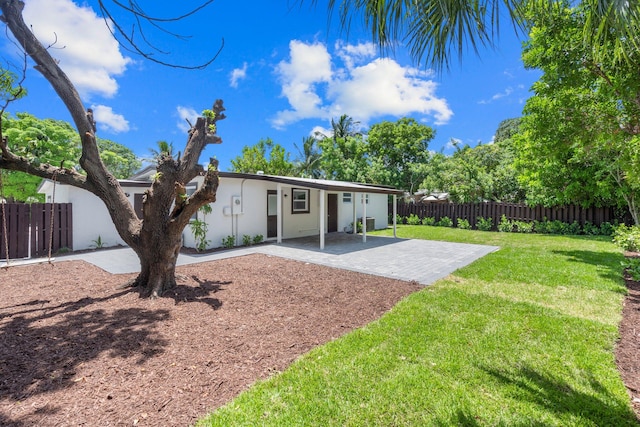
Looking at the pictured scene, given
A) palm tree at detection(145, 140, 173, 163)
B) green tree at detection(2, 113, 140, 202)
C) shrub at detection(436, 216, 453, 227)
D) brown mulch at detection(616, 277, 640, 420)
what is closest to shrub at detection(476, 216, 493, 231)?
shrub at detection(436, 216, 453, 227)

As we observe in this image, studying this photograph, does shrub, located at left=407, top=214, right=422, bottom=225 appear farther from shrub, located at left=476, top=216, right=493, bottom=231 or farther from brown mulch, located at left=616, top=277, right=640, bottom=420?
brown mulch, located at left=616, top=277, right=640, bottom=420

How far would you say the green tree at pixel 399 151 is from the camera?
77.3ft

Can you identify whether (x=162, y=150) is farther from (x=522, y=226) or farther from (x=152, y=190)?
(x=522, y=226)

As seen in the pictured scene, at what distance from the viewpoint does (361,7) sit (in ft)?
7.31

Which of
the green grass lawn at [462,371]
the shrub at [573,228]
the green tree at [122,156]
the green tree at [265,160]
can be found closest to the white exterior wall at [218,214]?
the green grass lawn at [462,371]

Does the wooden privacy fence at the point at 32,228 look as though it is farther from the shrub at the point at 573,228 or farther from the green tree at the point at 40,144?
the shrub at the point at 573,228

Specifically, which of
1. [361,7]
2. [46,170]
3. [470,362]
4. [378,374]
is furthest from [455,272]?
[46,170]

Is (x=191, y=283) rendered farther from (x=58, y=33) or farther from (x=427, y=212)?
(x=427, y=212)

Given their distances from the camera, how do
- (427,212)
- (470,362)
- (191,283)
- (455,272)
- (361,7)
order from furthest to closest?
1. (427,212)
2. (455,272)
3. (191,283)
4. (470,362)
5. (361,7)

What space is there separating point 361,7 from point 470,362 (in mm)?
3430

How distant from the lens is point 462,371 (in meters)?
2.95

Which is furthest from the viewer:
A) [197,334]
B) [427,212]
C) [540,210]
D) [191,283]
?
[427,212]

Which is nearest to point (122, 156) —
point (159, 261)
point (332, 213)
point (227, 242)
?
point (332, 213)

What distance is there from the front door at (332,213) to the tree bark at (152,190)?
9804mm
